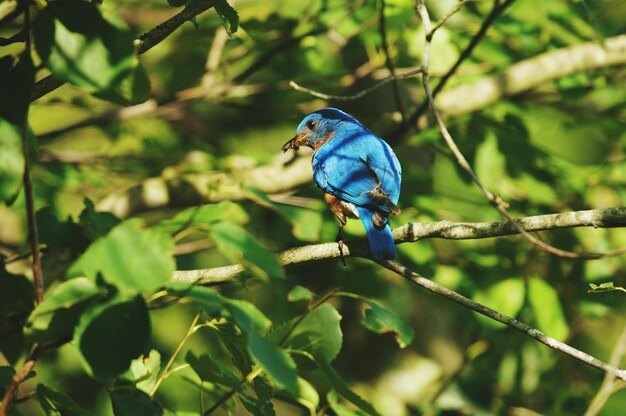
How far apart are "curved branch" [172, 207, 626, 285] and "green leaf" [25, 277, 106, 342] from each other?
1.62 feet

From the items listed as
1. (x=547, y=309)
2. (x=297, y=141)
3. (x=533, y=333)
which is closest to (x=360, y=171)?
(x=297, y=141)

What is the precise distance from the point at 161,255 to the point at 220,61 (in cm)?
344

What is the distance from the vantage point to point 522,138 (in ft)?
12.1

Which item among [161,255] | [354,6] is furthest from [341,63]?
[161,255]

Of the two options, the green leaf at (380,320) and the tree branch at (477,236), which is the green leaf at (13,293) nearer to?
the tree branch at (477,236)

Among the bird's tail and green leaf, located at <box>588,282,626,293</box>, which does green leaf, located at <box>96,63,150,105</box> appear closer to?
the bird's tail

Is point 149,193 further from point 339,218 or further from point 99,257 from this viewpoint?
point 99,257

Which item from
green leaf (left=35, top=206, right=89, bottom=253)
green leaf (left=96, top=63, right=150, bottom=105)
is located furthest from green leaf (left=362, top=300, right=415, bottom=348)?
green leaf (left=35, top=206, right=89, bottom=253)

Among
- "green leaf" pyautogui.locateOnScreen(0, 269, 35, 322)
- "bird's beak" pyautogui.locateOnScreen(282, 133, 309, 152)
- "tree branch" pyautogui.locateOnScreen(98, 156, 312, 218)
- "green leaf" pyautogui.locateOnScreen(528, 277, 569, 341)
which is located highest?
"green leaf" pyautogui.locateOnScreen(0, 269, 35, 322)

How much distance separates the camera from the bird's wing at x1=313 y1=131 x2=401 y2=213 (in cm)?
308

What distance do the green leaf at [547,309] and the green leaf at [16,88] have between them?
8.80ft

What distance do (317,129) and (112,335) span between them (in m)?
2.71

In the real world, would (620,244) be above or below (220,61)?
below

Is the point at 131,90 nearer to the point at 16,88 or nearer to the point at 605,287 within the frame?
the point at 16,88
